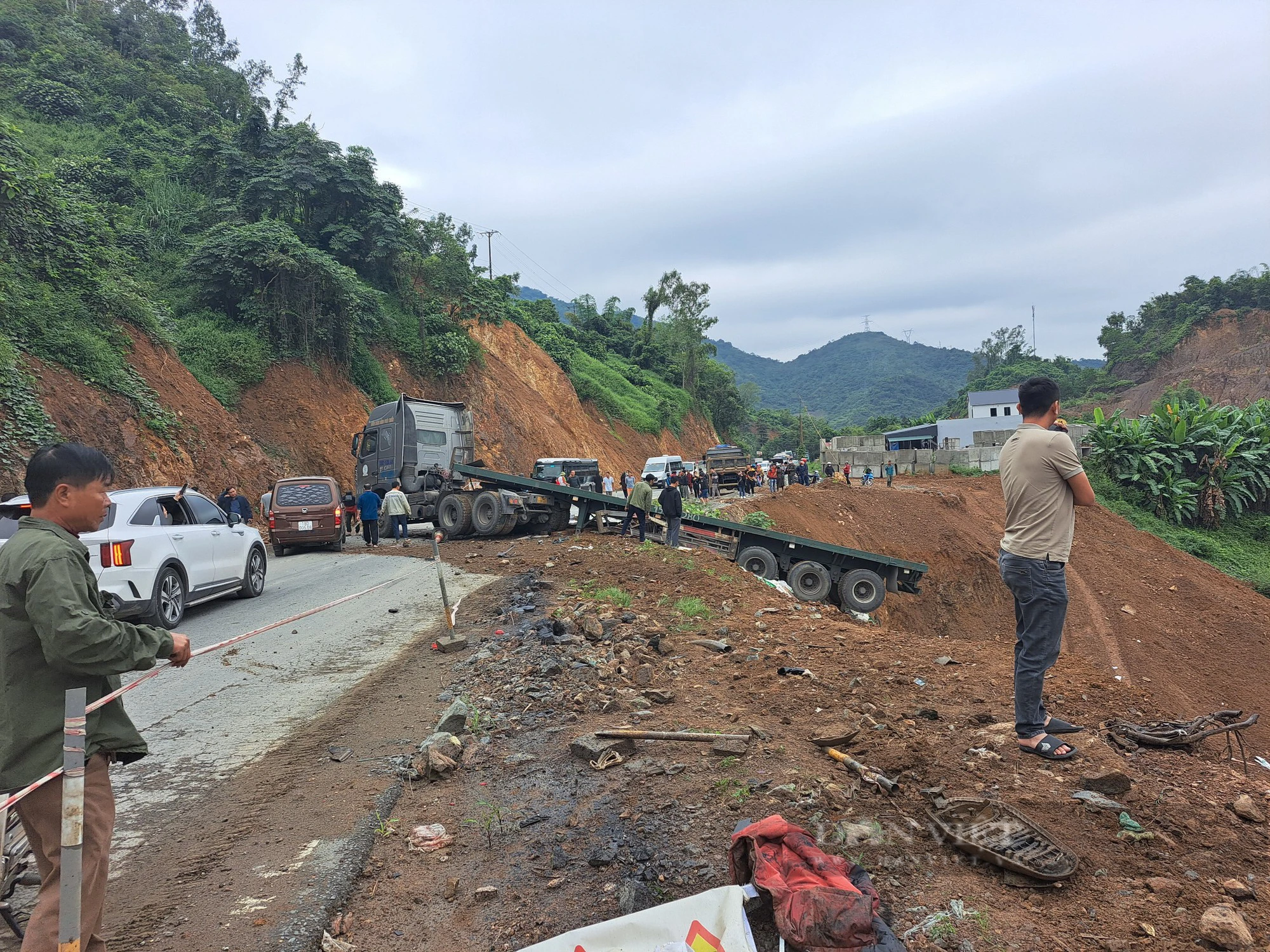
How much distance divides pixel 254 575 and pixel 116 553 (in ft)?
9.89

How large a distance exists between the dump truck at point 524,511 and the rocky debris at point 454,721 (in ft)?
36.4

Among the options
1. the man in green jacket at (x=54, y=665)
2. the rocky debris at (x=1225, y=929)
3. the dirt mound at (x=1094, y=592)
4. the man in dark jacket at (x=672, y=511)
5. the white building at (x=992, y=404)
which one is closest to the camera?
the man in green jacket at (x=54, y=665)

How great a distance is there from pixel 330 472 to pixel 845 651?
23.5 meters

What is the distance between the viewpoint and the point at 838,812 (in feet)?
11.2

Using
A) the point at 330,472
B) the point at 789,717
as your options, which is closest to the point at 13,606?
the point at 789,717

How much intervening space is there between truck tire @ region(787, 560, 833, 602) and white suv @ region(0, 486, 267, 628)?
35.1 feet

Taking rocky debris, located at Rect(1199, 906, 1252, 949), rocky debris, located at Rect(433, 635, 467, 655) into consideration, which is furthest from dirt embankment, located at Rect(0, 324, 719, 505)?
rocky debris, located at Rect(1199, 906, 1252, 949)

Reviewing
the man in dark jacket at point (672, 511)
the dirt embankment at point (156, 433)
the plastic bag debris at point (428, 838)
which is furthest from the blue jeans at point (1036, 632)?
the dirt embankment at point (156, 433)

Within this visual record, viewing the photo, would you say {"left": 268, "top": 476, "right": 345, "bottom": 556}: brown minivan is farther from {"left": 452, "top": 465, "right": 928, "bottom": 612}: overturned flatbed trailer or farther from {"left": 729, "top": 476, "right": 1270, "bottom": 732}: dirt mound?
{"left": 729, "top": 476, "right": 1270, "bottom": 732}: dirt mound

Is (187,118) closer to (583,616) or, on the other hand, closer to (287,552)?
(287,552)

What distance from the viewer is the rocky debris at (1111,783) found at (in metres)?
3.50

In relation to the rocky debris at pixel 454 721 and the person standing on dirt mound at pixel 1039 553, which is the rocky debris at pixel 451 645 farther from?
the person standing on dirt mound at pixel 1039 553

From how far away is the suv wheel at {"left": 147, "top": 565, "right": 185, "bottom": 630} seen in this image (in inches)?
329

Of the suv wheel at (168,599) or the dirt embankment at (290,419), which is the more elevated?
the dirt embankment at (290,419)
